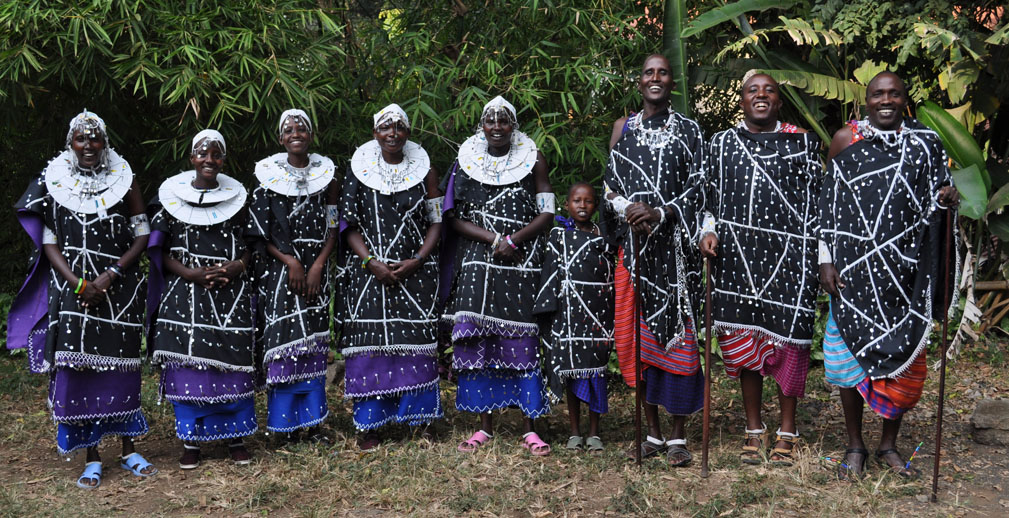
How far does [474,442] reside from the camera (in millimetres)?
4996

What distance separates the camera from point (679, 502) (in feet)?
13.5

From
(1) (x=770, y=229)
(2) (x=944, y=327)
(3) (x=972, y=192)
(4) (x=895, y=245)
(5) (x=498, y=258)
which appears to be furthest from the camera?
(3) (x=972, y=192)

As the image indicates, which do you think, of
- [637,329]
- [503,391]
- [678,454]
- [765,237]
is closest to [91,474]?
[503,391]

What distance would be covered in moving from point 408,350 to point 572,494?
1.21 meters

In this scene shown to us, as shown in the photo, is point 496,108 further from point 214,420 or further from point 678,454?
point 214,420

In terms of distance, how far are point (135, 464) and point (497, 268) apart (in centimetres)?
213

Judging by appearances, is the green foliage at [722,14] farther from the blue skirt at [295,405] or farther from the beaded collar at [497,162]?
the blue skirt at [295,405]

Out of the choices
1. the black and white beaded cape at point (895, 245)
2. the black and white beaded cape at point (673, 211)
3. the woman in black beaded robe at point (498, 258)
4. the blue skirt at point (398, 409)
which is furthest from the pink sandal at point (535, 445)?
the black and white beaded cape at point (895, 245)

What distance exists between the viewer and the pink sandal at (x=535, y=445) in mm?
→ 4891

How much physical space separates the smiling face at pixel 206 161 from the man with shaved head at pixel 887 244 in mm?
3014

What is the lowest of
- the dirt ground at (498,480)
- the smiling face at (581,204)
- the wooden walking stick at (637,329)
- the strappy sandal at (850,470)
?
the dirt ground at (498,480)

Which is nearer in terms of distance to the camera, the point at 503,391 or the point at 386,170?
the point at 386,170

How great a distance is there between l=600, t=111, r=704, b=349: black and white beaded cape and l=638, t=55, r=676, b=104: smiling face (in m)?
0.12

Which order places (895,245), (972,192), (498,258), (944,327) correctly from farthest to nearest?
(972,192), (498,258), (895,245), (944,327)
